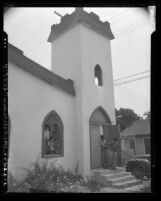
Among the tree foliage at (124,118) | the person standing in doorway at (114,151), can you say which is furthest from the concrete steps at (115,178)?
the tree foliage at (124,118)

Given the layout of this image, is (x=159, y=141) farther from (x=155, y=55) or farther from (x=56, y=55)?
(x=56, y=55)

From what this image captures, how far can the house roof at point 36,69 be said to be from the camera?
6551 mm

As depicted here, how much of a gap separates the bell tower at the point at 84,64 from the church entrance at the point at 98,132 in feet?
0.53

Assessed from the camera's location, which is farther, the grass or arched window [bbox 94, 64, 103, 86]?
arched window [bbox 94, 64, 103, 86]

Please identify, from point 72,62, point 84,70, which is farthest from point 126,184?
point 72,62

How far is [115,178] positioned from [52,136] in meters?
2.33

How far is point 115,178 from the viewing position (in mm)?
7617

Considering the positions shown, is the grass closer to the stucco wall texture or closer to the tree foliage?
the stucco wall texture

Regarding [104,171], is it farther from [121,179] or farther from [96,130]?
[96,130]

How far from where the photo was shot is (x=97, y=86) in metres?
8.92

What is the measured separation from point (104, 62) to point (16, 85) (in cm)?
387

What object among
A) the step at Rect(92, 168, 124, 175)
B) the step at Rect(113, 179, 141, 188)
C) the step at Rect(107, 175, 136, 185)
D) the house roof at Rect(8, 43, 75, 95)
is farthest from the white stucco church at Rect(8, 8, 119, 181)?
the step at Rect(113, 179, 141, 188)

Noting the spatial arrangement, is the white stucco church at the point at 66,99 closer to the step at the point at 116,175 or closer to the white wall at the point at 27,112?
the white wall at the point at 27,112

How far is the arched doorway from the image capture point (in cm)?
820
